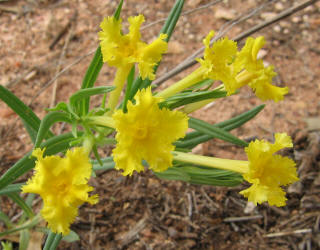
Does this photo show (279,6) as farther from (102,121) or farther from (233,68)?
(102,121)

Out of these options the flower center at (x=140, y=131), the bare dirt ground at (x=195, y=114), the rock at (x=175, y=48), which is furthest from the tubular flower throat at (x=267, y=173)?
the rock at (x=175, y=48)

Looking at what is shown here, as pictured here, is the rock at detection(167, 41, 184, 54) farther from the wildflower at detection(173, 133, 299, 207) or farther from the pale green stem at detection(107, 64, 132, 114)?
the wildflower at detection(173, 133, 299, 207)

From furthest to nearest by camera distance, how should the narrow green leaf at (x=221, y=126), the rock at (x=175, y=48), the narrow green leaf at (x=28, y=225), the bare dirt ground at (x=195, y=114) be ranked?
the rock at (x=175, y=48) → the bare dirt ground at (x=195, y=114) → the narrow green leaf at (x=28, y=225) → the narrow green leaf at (x=221, y=126)

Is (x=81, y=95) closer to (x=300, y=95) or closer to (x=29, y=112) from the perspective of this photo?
(x=29, y=112)

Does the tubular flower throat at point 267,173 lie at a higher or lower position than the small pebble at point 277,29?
lower

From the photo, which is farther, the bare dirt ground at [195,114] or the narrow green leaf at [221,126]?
the bare dirt ground at [195,114]

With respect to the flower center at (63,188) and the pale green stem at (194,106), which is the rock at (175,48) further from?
the flower center at (63,188)
